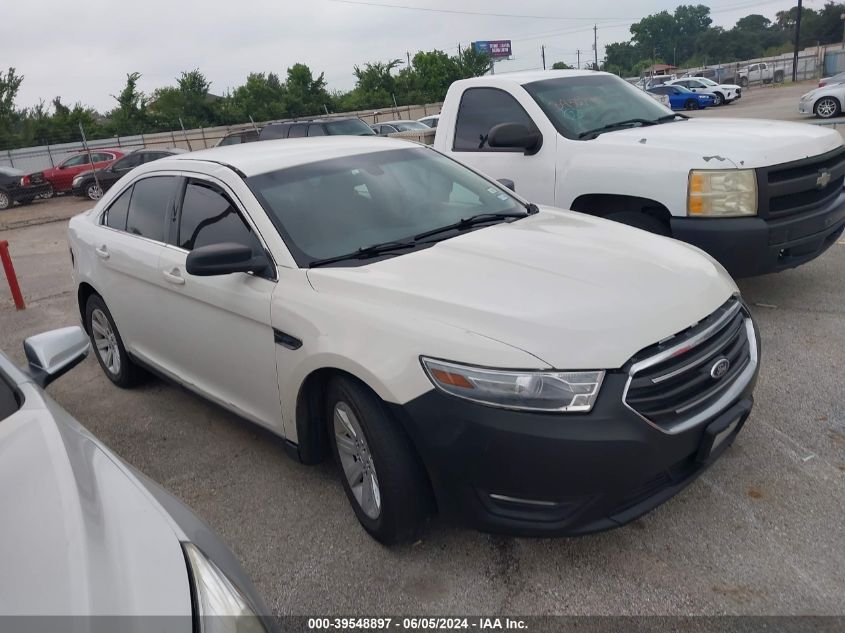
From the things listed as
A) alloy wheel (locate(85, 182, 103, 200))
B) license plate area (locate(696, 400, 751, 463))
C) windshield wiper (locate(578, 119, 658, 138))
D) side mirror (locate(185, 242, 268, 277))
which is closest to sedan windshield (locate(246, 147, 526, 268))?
side mirror (locate(185, 242, 268, 277))

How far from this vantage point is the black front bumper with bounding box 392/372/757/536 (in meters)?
2.40

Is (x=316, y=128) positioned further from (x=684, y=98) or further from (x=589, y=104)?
(x=684, y=98)

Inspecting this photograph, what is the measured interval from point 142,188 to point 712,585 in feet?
12.9

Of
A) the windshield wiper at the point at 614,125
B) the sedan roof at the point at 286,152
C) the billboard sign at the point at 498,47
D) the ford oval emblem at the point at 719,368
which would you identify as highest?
the billboard sign at the point at 498,47

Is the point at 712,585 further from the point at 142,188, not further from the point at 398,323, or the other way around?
the point at 142,188

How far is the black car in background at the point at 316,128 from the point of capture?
1775 cm

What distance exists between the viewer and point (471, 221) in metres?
3.73

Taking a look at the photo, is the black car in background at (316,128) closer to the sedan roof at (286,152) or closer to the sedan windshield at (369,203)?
the sedan roof at (286,152)

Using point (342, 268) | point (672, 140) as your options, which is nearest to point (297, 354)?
point (342, 268)

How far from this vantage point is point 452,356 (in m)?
2.52

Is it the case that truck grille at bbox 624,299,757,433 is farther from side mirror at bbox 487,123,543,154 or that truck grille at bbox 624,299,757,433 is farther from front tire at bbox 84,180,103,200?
front tire at bbox 84,180,103,200

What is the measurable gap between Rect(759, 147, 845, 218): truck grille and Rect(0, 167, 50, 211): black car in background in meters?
23.2

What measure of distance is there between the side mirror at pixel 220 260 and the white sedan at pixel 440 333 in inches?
0.4

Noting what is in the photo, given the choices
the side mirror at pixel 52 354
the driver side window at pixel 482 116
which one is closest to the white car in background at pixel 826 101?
the driver side window at pixel 482 116
